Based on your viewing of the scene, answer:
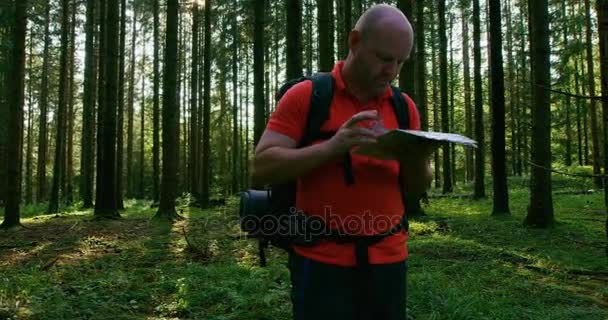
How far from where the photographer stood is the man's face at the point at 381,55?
202 centimetres

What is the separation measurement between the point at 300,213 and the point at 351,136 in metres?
0.42

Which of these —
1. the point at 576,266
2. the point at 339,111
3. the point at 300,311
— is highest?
the point at 339,111

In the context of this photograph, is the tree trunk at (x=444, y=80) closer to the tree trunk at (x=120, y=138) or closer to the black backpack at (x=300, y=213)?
the tree trunk at (x=120, y=138)

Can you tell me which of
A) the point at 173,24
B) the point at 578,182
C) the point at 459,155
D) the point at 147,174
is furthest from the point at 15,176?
the point at 459,155

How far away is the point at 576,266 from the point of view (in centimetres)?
762

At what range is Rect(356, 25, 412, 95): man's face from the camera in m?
2.02

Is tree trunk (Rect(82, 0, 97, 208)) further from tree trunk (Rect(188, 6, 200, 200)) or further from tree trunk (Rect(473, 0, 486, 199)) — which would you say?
tree trunk (Rect(473, 0, 486, 199))

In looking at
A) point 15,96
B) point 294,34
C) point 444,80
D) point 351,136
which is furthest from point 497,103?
point 351,136

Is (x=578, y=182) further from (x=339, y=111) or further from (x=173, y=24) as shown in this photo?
(x=339, y=111)

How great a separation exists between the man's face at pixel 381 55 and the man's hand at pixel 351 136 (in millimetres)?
279

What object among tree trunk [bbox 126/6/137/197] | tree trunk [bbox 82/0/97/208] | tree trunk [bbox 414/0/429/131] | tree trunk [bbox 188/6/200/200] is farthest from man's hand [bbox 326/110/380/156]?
tree trunk [bbox 126/6/137/197]

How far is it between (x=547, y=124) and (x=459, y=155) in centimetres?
4186

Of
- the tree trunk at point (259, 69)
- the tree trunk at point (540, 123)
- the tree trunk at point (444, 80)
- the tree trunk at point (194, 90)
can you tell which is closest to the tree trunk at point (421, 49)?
the tree trunk at point (444, 80)

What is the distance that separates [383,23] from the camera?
2.01m
